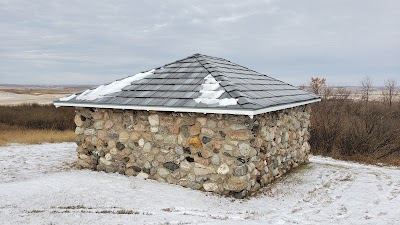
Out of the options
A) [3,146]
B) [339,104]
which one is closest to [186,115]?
[3,146]

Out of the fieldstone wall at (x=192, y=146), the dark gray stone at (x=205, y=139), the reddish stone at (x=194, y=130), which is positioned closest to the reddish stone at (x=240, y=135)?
the fieldstone wall at (x=192, y=146)

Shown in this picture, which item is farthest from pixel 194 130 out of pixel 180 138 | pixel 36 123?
pixel 36 123

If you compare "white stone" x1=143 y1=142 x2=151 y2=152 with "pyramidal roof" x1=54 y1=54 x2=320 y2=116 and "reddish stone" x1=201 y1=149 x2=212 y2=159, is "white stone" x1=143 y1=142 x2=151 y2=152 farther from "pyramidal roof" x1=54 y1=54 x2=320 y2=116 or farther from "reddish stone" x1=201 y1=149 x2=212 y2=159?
"reddish stone" x1=201 y1=149 x2=212 y2=159

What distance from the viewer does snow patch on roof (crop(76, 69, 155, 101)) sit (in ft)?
29.9

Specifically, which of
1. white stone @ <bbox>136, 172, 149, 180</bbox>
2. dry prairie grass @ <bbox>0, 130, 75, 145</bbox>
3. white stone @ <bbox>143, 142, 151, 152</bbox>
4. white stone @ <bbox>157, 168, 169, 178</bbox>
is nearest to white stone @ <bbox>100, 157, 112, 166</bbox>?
white stone @ <bbox>136, 172, 149, 180</bbox>

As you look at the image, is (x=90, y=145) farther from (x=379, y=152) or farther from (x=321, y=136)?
(x=379, y=152)

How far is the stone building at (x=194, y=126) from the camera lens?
7090mm

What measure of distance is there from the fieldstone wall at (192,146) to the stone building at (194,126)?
0.07 ft

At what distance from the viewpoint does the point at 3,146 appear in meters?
13.9

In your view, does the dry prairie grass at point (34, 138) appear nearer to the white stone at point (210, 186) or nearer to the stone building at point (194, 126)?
the stone building at point (194, 126)

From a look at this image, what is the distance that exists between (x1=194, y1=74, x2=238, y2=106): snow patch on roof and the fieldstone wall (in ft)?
1.08

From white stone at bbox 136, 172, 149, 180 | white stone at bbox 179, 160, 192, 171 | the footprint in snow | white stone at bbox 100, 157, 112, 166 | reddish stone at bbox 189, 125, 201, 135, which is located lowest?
the footprint in snow

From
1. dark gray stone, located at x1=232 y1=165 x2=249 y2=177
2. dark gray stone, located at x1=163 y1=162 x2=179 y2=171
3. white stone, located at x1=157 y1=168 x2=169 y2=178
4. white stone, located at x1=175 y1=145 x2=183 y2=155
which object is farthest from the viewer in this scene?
white stone, located at x1=157 y1=168 x2=169 y2=178

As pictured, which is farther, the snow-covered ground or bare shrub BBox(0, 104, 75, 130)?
bare shrub BBox(0, 104, 75, 130)
